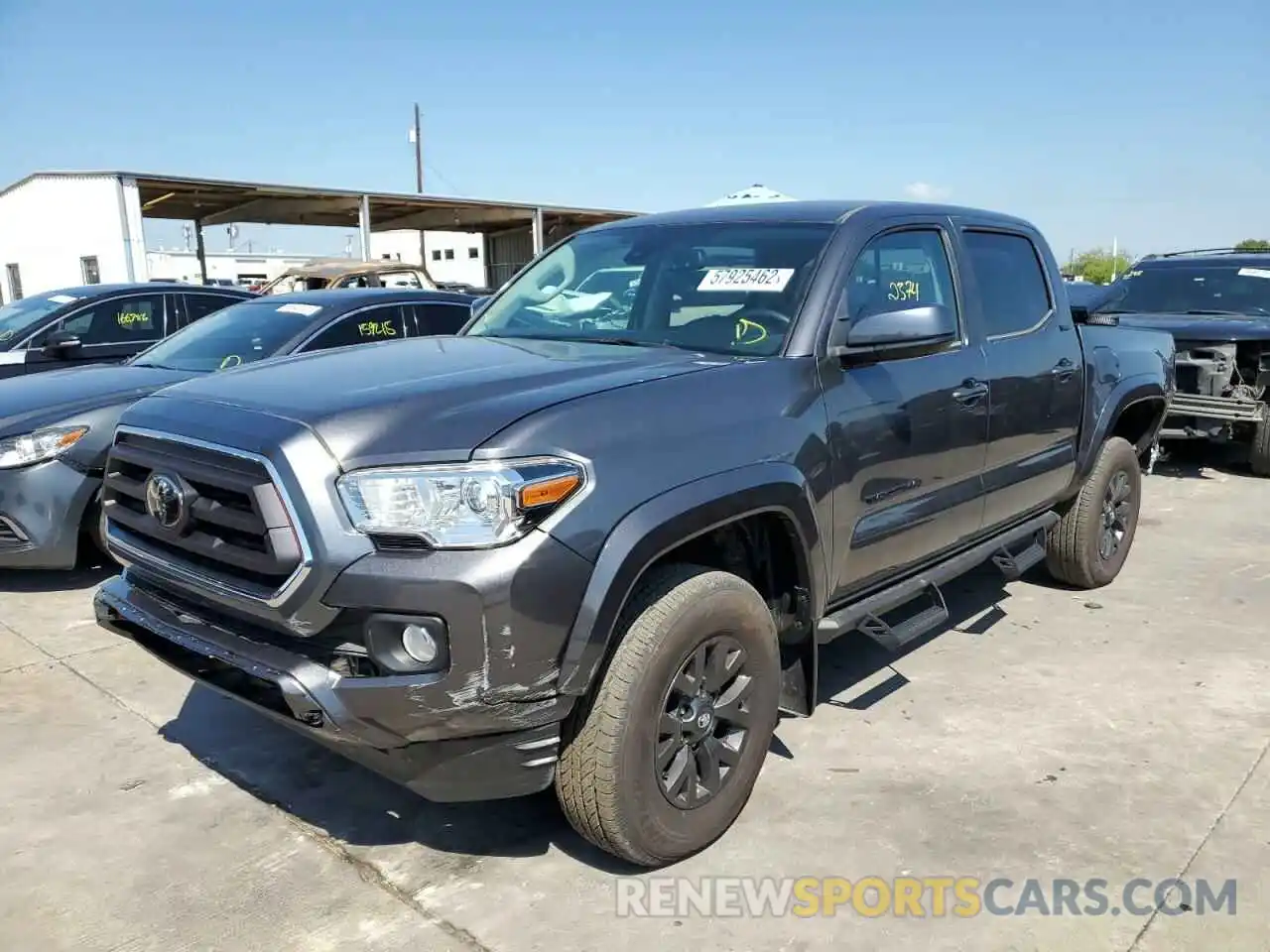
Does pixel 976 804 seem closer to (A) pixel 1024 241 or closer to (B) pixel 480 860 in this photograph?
(B) pixel 480 860

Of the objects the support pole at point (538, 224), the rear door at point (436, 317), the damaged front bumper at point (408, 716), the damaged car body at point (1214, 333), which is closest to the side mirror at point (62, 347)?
the rear door at point (436, 317)

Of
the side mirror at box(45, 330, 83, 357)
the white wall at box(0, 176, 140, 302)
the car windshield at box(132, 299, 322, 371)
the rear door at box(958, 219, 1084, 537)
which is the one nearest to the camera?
the rear door at box(958, 219, 1084, 537)

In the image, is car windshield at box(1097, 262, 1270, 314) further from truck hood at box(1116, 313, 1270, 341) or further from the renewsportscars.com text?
the renewsportscars.com text

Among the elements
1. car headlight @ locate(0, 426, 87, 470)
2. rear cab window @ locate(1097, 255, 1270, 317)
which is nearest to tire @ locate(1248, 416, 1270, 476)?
rear cab window @ locate(1097, 255, 1270, 317)

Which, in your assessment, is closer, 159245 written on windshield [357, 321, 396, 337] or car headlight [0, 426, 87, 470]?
car headlight [0, 426, 87, 470]

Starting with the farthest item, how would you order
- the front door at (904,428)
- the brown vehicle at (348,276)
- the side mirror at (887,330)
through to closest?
the brown vehicle at (348,276) → the front door at (904,428) → the side mirror at (887,330)

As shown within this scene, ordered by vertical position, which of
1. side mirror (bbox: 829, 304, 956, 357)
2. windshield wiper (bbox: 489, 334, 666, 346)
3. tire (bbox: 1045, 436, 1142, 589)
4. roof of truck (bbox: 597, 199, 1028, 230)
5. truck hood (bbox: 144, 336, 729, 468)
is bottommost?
tire (bbox: 1045, 436, 1142, 589)

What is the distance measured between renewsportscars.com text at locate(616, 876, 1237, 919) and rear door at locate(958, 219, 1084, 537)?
5.60 feet

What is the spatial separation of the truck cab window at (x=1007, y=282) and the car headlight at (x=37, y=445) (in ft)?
14.5

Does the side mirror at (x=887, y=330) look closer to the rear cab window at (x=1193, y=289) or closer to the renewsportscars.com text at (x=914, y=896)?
the renewsportscars.com text at (x=914, y=896)

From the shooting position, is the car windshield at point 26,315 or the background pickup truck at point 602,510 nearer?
the background pickup truck at point 602,510

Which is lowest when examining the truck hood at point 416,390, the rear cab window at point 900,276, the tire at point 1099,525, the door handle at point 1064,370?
the tire at point 1099,525

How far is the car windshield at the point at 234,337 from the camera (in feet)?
19.7

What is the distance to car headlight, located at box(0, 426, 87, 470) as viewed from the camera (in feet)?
16.5
